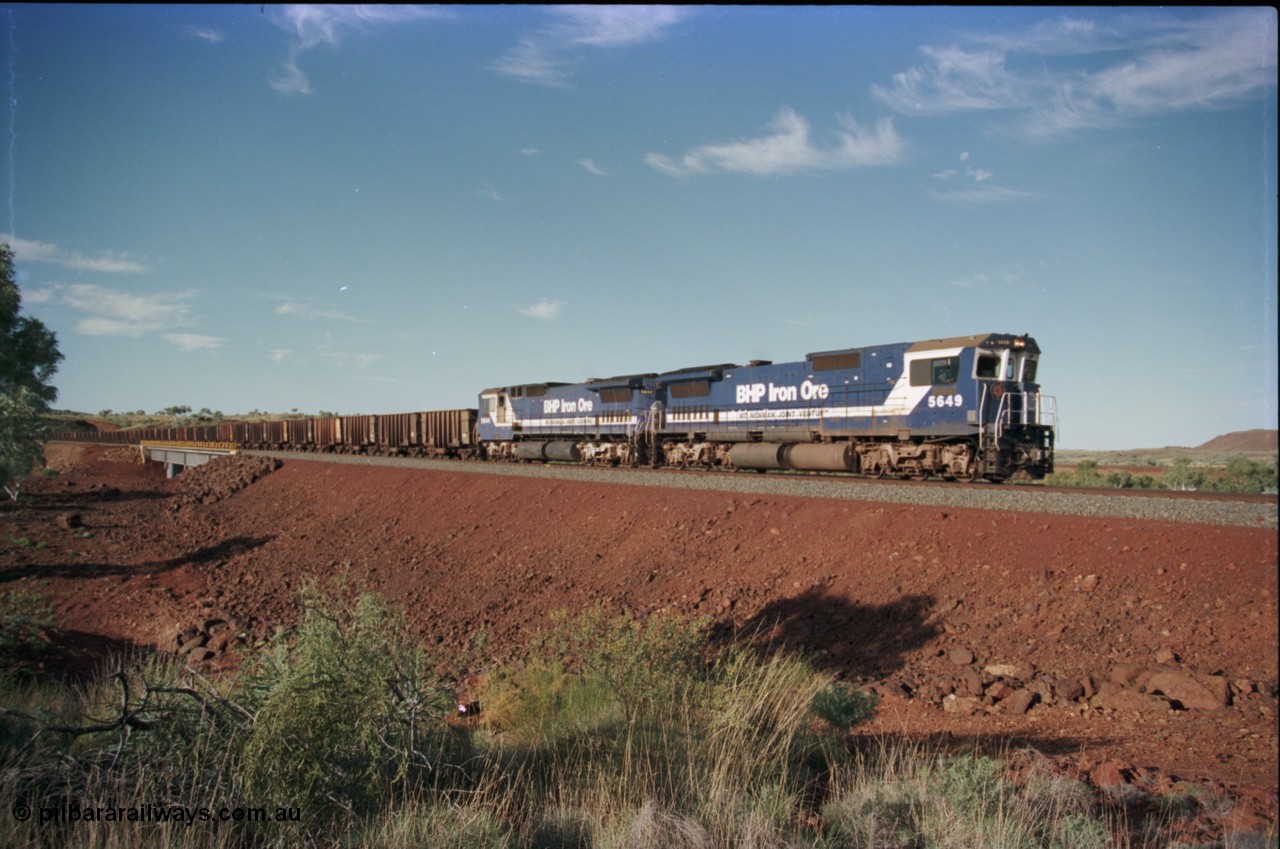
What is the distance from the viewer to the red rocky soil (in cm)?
848

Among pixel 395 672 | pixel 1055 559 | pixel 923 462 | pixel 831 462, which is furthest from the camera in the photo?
pixel 831 462

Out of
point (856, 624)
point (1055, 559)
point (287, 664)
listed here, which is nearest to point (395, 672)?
point (287, 664)

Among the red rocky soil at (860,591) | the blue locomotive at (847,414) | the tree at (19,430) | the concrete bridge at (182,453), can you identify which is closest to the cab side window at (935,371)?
the blue locomotive at (847,414)

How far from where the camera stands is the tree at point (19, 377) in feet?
62.9

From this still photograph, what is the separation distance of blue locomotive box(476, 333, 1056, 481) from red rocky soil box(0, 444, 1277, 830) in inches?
158

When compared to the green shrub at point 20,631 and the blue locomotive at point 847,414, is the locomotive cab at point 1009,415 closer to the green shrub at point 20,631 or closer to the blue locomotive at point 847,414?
the blue locomotive at point 847,414

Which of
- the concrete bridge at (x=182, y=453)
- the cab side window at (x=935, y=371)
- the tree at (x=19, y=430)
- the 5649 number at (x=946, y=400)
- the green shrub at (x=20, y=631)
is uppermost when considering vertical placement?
the cab side window at (x=935, y=371)

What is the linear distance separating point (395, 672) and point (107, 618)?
18.2 meters

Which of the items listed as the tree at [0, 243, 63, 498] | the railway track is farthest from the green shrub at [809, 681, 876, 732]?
the tree at [0, 243, 63, 498]

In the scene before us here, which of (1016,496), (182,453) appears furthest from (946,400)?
(182,453)

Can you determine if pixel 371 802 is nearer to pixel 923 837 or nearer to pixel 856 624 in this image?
pixel 923 837

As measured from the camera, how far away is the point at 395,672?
21.0ft

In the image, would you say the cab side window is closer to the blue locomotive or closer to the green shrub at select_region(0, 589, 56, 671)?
the blue locomotive

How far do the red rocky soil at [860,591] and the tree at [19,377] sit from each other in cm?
418
